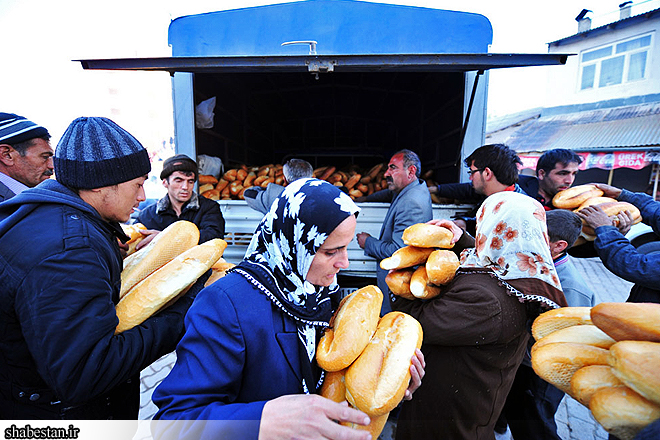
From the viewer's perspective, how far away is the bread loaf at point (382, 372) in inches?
34.8

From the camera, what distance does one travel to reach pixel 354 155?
680 centimetres

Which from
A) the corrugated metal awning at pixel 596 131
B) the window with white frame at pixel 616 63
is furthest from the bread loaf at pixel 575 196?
the window with white frame at pixel 616 63

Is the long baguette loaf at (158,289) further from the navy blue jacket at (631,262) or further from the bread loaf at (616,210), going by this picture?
the bread loaf at (616,210)

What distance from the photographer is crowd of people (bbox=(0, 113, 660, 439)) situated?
86cm

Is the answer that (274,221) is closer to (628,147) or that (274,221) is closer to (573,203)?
(573,203)

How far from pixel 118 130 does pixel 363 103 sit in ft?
17.8

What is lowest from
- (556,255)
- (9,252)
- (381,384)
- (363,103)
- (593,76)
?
(381,384)

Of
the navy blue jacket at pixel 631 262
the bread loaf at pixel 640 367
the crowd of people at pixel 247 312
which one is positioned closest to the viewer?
the bread loaf at pixel 640 367

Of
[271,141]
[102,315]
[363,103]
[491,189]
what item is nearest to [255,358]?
[102,315]

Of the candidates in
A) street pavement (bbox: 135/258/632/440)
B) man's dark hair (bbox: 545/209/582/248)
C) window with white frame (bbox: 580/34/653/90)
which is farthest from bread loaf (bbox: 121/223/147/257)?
window with white frame (bbox: 580/34/653/90)

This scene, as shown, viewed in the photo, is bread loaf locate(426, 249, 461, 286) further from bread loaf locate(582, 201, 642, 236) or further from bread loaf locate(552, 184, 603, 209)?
bread loaf locate(552, 184, 603, 209)

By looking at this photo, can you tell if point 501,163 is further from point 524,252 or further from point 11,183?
point 11,183

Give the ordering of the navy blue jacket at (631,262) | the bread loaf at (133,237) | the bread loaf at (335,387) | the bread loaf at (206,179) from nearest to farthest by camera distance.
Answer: the bread loaf at (335,387)
the navy blue jacket at (631,262)
the bread loaf at (133,237)
the bread loaf at (206,179)

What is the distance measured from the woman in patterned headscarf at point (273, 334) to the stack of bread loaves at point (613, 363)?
18.2 inches
